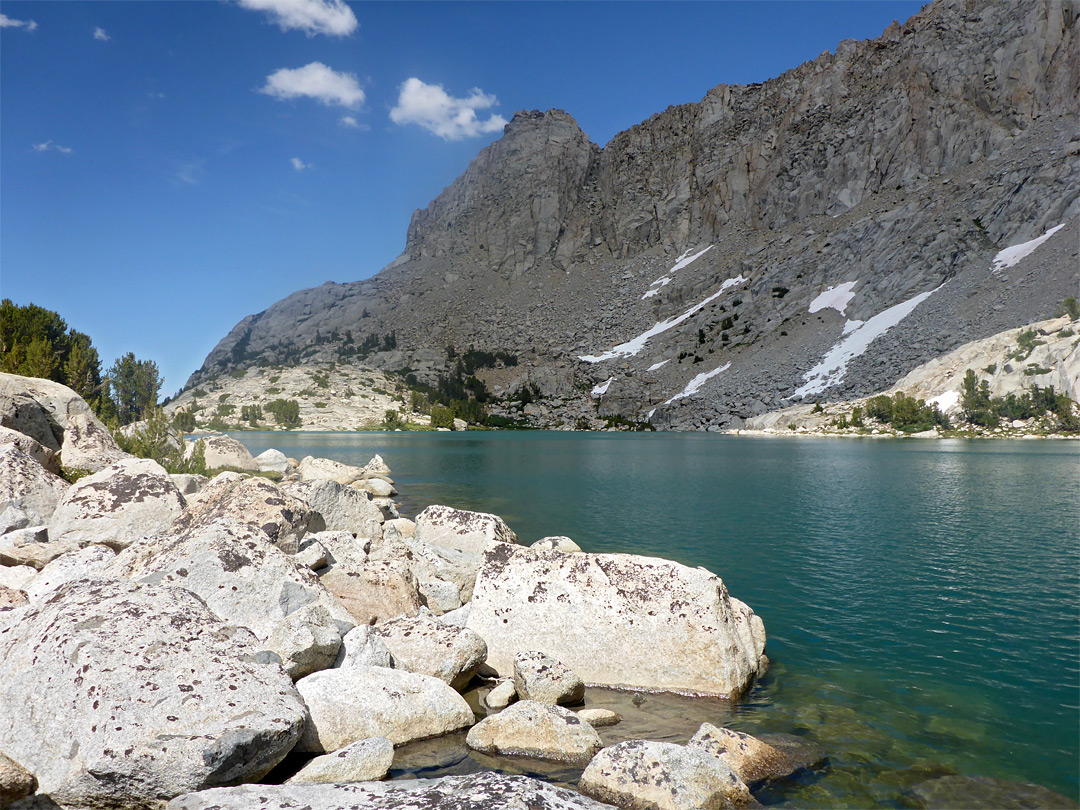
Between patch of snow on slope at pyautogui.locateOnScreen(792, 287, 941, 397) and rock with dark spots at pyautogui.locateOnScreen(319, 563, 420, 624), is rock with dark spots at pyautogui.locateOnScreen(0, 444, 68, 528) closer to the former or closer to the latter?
rock with dark spots at pyautogui.locateOnScreen(319, 563, 420, 624)

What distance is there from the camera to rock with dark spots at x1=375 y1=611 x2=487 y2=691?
11.6m

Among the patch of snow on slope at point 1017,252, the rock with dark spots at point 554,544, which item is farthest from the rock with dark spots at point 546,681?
the patch of snow on slope at point 1017,252

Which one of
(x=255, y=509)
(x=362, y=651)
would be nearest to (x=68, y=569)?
(x=255, y=509)

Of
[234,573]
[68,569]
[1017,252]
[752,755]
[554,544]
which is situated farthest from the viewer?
[1017,252]

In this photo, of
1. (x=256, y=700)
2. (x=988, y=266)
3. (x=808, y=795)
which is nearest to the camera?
(x=256, y=700)

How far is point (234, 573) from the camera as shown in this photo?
38.0 ft

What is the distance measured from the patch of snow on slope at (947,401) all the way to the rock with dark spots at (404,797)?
135274 millimetres

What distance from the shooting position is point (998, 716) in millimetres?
11445

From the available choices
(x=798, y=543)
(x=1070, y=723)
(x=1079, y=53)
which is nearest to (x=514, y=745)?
(x=1070, y=723)

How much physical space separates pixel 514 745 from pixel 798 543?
2124 cm

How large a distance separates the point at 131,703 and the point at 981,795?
12.3 m

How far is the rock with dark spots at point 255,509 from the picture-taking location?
15250 mm

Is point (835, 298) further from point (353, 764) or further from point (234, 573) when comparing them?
point (353, 764)

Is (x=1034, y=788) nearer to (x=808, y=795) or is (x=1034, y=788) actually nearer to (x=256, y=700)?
(x=808, y=795)
